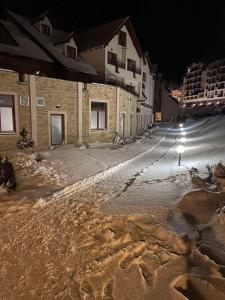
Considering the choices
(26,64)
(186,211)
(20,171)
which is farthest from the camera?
(26,64)

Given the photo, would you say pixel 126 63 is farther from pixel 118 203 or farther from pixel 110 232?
pixel 110 232

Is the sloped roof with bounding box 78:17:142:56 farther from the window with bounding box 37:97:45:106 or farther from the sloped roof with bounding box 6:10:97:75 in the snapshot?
the window with bounding box 37:97:45:106

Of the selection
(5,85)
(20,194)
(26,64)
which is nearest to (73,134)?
(5,85)

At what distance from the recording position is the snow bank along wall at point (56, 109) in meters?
13.1

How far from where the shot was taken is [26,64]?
60.2 ft

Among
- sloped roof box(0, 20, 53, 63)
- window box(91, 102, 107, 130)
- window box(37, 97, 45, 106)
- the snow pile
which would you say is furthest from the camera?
window box(91, 102, 107, 130)

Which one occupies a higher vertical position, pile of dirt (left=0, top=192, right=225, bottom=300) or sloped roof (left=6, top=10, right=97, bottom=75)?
sloped roof (left=6, top=10, right=97, bottom=75)

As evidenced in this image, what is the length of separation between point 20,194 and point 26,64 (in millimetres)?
13708

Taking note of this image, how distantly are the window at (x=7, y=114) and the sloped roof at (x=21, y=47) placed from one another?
5.58 m

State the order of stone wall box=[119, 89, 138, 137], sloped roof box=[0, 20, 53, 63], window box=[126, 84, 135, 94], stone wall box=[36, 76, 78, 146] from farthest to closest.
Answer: window box=[126, 84, 135, 94] → stone wall box=[119, 89, 138, 137] → sloped roof box=[0, 20, 53, 63] → stone wall box=[36, 76, 78, 146]

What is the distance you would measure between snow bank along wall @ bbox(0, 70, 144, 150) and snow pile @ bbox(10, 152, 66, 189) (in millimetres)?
2992

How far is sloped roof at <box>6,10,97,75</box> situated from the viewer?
2028 cm

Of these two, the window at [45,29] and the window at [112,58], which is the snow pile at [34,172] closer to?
the window at [45,29]

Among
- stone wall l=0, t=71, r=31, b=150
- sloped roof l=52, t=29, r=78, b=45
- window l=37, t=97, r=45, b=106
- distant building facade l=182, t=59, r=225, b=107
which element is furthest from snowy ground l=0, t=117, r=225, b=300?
distant building facade l=182, t=59, r=225, b=107
